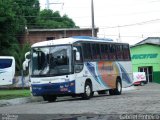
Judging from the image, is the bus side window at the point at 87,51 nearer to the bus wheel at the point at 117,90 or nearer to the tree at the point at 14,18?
the bus wheel at the point at 117,90

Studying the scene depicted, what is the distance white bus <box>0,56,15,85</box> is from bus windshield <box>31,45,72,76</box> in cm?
2599

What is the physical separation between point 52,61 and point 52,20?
68.0 meters

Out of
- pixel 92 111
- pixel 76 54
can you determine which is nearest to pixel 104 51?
pixel 76 54

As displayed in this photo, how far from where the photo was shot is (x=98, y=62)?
29.6 meters

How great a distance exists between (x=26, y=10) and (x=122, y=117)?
70537mm

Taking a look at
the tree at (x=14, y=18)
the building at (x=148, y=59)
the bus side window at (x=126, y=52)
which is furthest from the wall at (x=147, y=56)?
the bus side window at (x=126, y=52)

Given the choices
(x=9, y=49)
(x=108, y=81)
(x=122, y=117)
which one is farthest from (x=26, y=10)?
(x=122, y=117)

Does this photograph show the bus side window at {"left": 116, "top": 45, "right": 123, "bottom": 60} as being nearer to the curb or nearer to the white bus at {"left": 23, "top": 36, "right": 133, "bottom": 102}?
the white bus at {"left": 23, "top": 36, "right": 133, "bottom": 102}

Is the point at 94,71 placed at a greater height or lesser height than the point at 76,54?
lesser

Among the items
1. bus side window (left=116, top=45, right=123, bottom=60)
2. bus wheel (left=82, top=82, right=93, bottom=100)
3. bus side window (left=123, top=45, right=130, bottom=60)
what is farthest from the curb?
bus side window (left=123, top=45, right=130, bottom=60)

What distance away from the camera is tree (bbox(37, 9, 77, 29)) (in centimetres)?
8921

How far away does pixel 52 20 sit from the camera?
9375 centimetres

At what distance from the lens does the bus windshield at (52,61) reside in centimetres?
2608

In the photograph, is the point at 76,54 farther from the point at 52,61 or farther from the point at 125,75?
the point at 125,75
